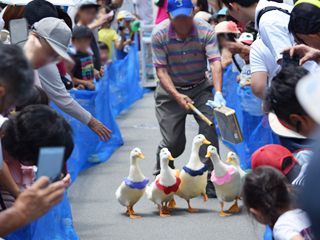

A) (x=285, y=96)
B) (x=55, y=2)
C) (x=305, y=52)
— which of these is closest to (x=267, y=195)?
(x=285, y=96)

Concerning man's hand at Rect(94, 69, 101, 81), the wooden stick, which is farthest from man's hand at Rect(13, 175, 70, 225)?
man's hand at Rect(94, 69, 101, 81)

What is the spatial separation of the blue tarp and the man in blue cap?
0.99m

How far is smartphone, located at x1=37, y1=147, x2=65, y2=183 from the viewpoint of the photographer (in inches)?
66.0

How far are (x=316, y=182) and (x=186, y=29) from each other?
352 cm

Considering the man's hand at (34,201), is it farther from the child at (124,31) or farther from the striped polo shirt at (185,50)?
the child at (124,31)

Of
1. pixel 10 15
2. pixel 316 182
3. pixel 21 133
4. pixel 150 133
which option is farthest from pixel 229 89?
pixel 316 182

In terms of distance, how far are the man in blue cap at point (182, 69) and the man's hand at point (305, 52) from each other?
1518 mm

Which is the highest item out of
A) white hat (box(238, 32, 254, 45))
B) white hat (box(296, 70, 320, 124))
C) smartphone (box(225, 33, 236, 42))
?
white hat (box(296, 70, 320, 124))

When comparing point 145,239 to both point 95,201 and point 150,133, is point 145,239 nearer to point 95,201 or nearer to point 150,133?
point 95,201

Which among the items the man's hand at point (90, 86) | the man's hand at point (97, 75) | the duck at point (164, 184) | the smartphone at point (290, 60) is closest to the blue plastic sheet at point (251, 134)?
the duck at point (164, 184)

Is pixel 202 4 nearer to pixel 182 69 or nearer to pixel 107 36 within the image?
pixel 107 36

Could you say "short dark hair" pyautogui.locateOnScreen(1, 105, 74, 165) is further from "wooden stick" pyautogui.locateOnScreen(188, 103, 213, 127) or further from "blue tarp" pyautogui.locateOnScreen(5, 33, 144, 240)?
"wooden stick" pyautogui.locateOnScreen(188, 103, 213, 127)

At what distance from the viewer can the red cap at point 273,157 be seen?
8.35 ft

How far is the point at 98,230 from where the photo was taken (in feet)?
13.1
